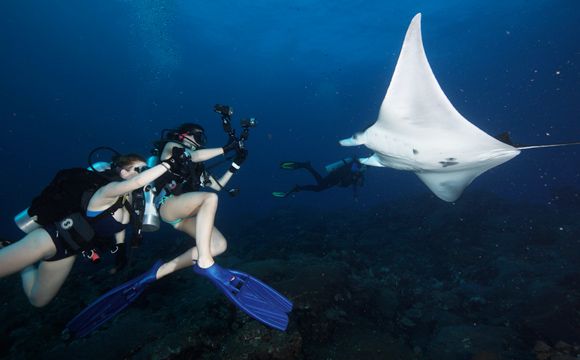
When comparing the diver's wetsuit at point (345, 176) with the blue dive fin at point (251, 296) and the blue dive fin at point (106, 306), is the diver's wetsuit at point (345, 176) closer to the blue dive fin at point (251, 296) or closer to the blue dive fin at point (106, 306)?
the blue dive fin at point (251, 296)

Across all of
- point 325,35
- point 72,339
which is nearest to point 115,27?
point 325,35

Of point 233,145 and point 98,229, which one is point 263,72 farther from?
point 98,229

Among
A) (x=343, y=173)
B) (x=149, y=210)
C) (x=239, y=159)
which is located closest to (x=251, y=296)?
(x=149, y=210)

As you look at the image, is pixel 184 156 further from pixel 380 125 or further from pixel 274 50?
pixel 274 50

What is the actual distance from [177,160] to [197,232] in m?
0.90

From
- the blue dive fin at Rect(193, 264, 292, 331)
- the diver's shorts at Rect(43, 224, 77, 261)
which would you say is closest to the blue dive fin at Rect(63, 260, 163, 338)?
the diver's shorts at Rect(43, 224, 77, 261)

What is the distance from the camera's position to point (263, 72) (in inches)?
2040

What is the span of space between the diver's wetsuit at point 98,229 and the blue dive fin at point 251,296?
1.07 metres

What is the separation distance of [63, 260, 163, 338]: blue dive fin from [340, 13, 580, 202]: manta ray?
3912 millimetres

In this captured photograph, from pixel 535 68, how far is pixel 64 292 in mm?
77772

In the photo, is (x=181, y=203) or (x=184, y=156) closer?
(x=184, y=156)

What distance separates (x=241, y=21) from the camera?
32.1m

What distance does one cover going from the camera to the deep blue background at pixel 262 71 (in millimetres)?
30094

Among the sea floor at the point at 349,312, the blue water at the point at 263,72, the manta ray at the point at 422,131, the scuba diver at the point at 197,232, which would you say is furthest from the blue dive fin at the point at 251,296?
the blue water at the point at 263,72
